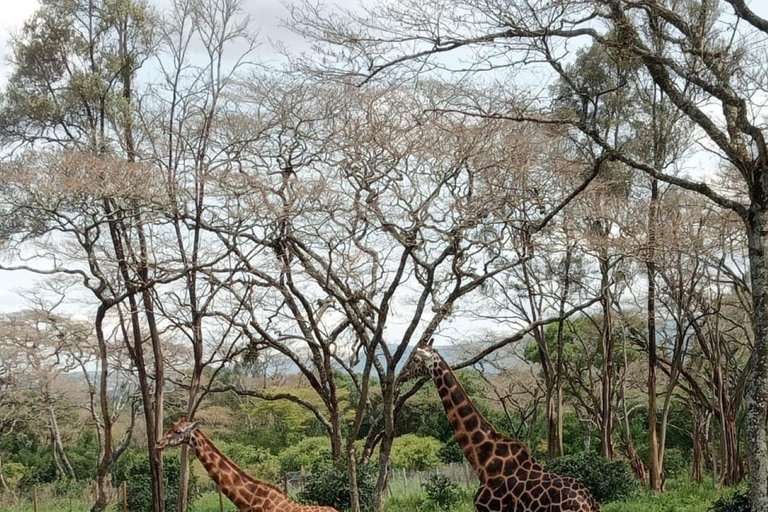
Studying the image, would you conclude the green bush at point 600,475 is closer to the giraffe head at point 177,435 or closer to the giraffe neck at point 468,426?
the giraffe neck at point 468,426

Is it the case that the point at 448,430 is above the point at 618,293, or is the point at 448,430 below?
below

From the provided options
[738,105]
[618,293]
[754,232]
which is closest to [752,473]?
[754,232]

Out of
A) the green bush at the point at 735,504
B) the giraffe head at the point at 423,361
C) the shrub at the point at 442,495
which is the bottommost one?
the shrub at the point at 442,495

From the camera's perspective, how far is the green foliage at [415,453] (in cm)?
2438

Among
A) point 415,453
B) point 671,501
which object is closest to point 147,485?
point 415,453

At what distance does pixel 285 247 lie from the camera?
48.1 ft

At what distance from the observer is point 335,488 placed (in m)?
13.8

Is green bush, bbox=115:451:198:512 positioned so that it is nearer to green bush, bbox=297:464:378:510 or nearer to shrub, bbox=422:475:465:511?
green bush, bbox=297:464:378:510

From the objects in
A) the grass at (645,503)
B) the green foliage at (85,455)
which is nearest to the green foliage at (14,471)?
the green foliage at (85,455)

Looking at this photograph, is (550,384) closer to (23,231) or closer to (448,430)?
(448,430)

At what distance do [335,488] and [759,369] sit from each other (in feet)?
26.1

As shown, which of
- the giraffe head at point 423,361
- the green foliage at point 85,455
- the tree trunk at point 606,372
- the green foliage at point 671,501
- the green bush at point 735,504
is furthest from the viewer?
the green foliage at point 85,455

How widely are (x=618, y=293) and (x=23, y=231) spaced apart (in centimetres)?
1237

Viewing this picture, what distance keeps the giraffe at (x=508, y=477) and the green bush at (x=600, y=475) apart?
678 cm
